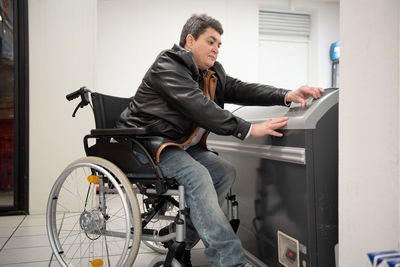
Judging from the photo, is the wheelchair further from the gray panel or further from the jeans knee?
the gray panel

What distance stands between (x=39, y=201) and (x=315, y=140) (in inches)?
102

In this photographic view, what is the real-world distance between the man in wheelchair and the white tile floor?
0.37 meters

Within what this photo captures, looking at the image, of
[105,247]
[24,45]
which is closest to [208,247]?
[105,247]

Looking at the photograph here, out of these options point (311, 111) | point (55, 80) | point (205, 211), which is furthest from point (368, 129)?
point (55, 80)

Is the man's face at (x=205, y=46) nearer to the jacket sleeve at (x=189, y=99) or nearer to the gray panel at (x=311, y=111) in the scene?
the jacket sleeve at (x=189, y=99)

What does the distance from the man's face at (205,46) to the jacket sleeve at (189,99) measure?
154 millimetres

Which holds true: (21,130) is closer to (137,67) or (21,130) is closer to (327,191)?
(137,67)

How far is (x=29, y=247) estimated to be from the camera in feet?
6.91

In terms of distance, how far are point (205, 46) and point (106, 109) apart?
0.57 m

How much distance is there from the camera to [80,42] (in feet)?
9.75

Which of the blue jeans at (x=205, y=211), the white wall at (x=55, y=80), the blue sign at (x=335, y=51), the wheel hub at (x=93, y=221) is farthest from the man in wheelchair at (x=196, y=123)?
the blue sign at (x=335, y=51)

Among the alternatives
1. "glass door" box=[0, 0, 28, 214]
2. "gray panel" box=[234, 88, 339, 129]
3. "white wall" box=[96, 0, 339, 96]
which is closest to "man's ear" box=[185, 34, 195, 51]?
"gray panel" box=[234, 88, 339, 129]

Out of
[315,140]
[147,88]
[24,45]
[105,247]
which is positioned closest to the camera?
[315,140]

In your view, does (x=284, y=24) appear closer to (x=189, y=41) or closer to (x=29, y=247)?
(x=189, y=41)
